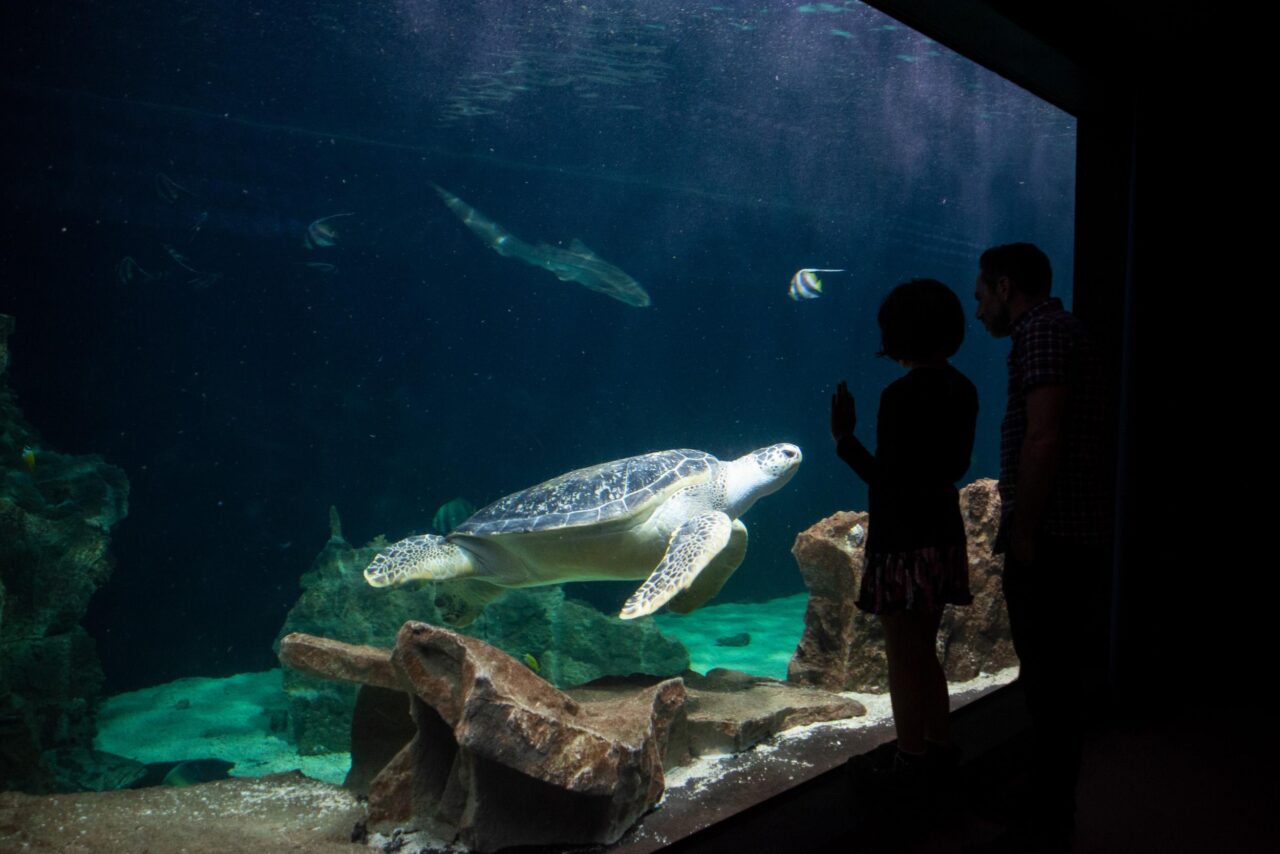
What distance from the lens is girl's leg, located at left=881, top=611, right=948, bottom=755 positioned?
1734mm

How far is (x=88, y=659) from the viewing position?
243 inches

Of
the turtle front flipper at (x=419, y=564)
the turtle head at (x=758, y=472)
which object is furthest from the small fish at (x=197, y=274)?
the turtle head at (x=758, y=472)

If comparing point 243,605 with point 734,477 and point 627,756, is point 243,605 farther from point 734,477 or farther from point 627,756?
point 627,756

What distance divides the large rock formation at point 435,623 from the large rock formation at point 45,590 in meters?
1.60

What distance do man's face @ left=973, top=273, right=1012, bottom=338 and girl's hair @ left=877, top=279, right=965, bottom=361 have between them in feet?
0.49

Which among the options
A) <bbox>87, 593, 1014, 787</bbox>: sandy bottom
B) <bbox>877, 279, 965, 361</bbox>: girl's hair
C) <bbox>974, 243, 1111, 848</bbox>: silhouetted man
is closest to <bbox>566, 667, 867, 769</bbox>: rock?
<bbox>87, 593, 1014, 787</bbox>: sandy bottom

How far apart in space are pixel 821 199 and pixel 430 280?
1068 centimetres

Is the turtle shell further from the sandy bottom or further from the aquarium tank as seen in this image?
the sandy bottom

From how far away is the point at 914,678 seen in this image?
176cm

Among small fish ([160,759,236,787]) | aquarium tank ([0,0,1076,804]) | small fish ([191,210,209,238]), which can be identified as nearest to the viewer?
small fish ([160,759,236,787])

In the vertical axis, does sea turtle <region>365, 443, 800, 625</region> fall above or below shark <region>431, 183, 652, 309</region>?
below

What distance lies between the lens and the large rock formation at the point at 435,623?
5.65 meters

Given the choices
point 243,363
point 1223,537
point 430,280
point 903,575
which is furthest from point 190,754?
point 430,280

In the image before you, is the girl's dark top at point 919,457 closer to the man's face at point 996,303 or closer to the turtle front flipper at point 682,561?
the man's face at point 996,303
